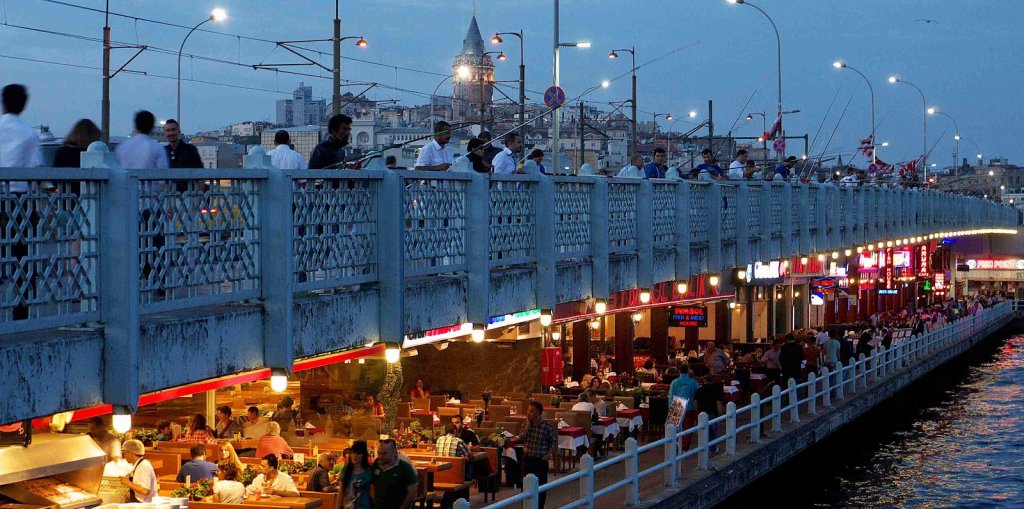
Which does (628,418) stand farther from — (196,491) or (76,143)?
(76,143)

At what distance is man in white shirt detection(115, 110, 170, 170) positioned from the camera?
11797 mm

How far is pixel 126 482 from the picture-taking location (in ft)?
49.9

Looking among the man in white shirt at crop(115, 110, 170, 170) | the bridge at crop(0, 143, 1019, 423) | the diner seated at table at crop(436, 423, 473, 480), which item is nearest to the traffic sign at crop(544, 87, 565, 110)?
the bridge at crop(0, 143, 1019, 423)

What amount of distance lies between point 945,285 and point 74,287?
75902 mm

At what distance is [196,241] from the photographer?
415 inches

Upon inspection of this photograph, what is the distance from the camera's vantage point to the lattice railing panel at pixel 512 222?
16531mm

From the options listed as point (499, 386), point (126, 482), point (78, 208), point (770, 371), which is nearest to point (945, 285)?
point (770, 371)

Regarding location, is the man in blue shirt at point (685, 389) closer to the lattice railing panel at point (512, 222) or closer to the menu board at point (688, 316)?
the lattice railing panel at point (512, 222)

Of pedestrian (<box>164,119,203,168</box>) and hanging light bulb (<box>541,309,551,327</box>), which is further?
hanging light bulb (<box>541,309,551,327</box>)

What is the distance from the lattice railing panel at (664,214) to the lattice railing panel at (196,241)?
11921 millimetres

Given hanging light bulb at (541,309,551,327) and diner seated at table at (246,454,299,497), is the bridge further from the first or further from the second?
diner seated at table at (246,454,299,497)

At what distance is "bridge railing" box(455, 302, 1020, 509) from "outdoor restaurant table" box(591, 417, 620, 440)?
0.71 m

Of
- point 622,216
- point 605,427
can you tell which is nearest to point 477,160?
point 622,216

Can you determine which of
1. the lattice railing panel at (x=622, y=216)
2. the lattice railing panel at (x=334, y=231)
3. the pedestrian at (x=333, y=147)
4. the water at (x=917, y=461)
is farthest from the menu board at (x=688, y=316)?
the lattice railing panel at (x=334, y=231)
